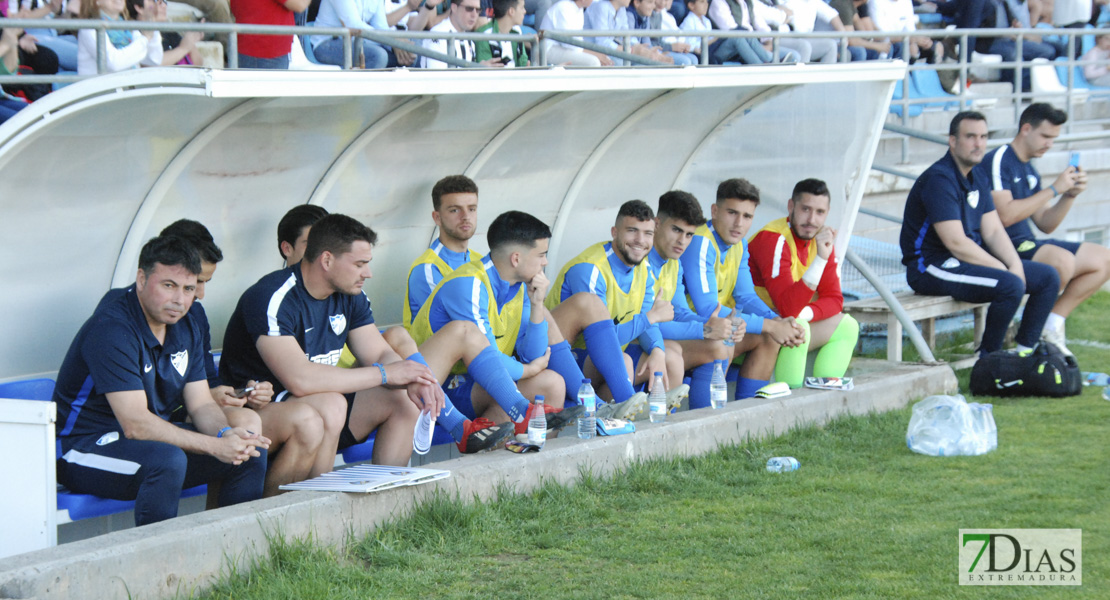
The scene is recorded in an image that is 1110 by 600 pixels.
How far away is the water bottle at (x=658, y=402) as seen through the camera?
553 centimetres

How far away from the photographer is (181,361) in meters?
4.23

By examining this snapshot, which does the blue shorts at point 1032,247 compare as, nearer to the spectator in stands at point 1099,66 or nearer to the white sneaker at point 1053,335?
the white sneaker at point 1053,335

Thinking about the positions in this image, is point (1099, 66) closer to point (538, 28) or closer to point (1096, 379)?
point (1096, 379)

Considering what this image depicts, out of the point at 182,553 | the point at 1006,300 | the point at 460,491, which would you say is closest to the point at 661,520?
the point at 460,491

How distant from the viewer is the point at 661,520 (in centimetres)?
454

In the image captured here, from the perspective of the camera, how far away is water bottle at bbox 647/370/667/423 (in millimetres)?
5527

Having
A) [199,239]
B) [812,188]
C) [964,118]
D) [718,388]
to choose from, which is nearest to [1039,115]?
[964,118]

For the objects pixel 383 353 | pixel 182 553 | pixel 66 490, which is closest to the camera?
pixel 182 553

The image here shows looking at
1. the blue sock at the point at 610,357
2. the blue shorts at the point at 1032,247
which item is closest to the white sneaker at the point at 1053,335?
the blue shorts at the point at 1032,247

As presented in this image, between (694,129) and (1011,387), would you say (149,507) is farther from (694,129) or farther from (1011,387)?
(1011,387)

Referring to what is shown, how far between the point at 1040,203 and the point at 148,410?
601cm

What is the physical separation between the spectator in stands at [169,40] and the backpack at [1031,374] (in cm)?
465

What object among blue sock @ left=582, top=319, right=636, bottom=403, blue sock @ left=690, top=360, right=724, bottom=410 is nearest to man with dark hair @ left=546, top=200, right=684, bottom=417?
blue sock @ left=582, top=319, right=636, bottom=403

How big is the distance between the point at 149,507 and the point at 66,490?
35 cm
